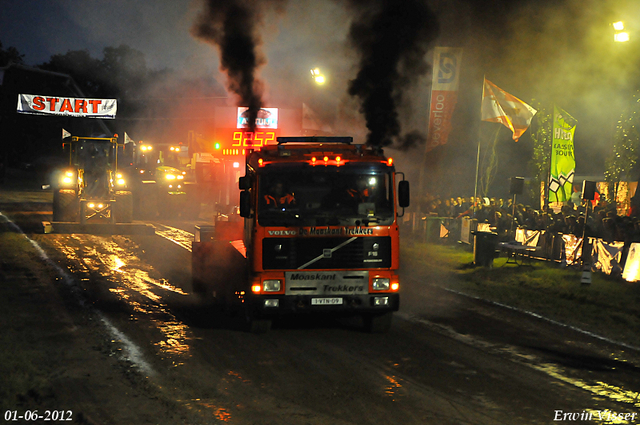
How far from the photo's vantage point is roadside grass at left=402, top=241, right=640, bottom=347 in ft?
35.9

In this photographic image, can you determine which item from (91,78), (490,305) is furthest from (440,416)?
(91,78)

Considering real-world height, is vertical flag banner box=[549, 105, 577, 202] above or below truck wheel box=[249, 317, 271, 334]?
above

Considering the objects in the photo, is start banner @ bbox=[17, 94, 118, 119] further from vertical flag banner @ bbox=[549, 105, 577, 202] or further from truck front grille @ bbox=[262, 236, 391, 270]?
truck front grille @ bbox=[262, 236, 391, 270]

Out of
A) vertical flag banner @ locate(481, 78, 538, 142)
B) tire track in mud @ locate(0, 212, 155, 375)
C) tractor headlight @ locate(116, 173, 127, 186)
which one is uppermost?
vertical flag banner @ locate(481, 78, 538, 142)

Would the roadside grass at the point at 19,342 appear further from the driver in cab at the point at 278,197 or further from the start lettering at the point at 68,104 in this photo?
the start lettering at the point at 68,104

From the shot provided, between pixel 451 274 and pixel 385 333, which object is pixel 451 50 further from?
pixel 385 333

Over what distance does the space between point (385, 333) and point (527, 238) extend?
35.0 ft

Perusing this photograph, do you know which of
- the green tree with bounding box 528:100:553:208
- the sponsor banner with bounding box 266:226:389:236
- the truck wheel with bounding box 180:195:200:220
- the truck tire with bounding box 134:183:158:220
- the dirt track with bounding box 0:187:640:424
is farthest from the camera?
the truck wheel with bounding box 180:195:200:220

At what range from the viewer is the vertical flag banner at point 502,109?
22969 millimetres

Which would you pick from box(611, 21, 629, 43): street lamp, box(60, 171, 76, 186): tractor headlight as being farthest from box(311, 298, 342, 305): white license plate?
box(60, 171, 76, 186): tractor headlight

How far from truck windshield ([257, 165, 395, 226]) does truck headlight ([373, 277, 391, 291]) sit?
2.55 ft

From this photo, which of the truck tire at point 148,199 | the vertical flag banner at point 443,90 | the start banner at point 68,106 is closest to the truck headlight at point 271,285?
the vertical flag banner at point 443,90

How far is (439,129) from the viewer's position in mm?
21719

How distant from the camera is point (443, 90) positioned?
70.3ft
